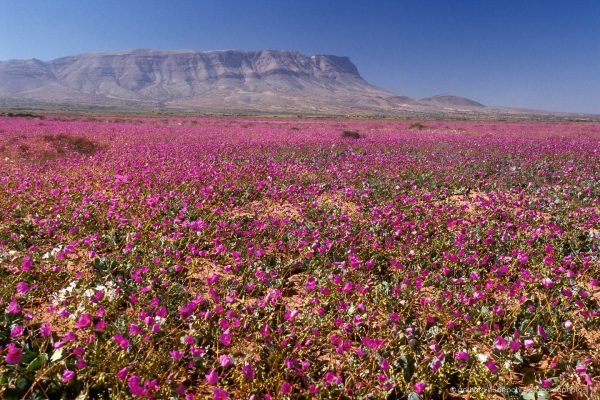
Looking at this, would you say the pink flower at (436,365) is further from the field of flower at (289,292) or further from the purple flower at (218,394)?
the purple flower at (218,394)

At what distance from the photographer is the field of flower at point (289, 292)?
2.77 m

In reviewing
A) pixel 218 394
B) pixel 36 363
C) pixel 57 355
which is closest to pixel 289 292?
pixel 218 394

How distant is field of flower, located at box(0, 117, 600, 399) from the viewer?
9.09ft

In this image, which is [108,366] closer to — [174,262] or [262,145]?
[174,262]

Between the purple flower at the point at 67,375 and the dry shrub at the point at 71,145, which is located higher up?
the dry shrub at the point at 71,145

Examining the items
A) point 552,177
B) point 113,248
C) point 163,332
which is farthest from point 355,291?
point 552,177

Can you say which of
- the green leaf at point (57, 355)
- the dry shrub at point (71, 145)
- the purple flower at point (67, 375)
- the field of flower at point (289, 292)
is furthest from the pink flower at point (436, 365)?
the dry shrub at point (71, 145)

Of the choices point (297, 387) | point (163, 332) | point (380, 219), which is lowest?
point (297, 387)

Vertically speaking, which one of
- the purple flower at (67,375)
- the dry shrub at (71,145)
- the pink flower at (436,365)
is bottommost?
the pink flower at (436,365)

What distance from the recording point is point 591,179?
385 inches

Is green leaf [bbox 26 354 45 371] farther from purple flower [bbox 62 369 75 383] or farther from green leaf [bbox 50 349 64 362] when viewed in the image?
purple flower [bbox 62 369 75 383]

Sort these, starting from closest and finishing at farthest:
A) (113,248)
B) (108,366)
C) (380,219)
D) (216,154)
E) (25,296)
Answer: (108,366) < (25,296) < (113,248) < (380,219) < (216,154)

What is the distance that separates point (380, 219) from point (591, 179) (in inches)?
313

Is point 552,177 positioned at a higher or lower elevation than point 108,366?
higher
